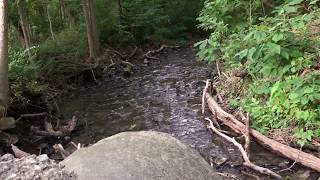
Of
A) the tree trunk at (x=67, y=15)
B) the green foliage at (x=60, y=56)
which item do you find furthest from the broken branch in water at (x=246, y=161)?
the tree trunk at (x=67, y=15)

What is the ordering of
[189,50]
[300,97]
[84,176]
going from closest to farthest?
[84,176]
[300,97]
[189,50]

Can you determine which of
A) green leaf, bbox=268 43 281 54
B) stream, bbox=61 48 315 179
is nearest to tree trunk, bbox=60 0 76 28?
stream, bbox=61 48 315 179

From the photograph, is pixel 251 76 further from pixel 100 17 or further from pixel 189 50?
pixel 100 17

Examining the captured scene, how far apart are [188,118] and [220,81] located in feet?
5.75

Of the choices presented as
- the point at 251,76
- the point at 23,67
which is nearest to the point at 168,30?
the point at 23,67

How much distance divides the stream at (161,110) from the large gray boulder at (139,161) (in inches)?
97.2

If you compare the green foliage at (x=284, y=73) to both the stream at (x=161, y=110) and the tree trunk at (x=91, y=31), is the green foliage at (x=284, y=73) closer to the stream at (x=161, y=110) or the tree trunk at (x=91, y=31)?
the stream at (x=161, y=110)

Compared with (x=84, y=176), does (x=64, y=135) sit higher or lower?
lower

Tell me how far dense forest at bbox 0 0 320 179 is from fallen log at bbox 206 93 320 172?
0.02m

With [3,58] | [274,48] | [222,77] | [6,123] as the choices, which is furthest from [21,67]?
[274,48]

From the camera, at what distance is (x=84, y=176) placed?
3.67 meters

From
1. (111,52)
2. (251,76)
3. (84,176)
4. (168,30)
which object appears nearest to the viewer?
(84,176)

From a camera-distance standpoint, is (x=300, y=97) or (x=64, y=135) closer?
(x=300, y=97)

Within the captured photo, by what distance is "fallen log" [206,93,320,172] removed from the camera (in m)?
6.58
